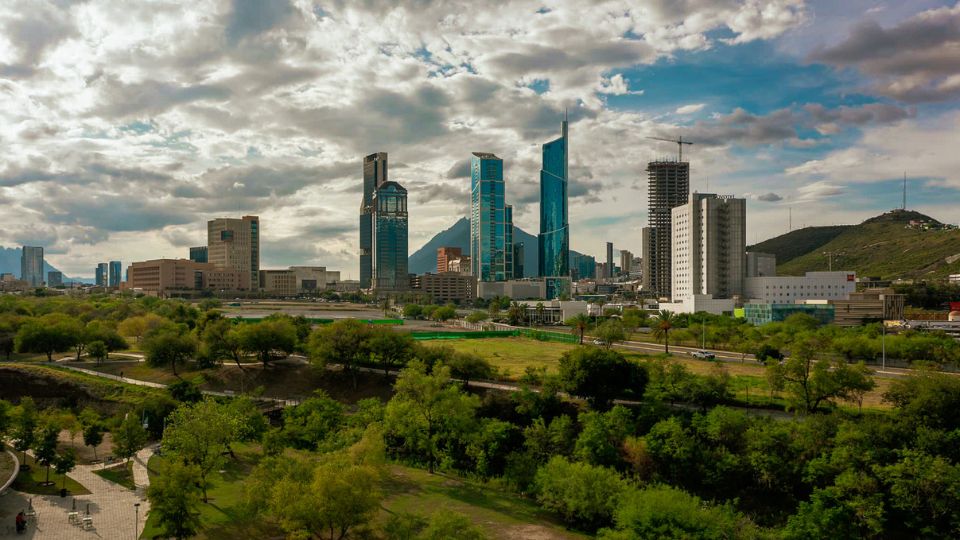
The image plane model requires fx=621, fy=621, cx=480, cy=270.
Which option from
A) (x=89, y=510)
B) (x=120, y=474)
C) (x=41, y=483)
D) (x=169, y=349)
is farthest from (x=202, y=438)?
(x=169, y=349)

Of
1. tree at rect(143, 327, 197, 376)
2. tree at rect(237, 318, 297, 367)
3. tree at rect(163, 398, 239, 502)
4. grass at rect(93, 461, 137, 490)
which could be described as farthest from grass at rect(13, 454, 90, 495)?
tree at rect(237, 318, 297, 367)

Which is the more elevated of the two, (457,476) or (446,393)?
(446,393)

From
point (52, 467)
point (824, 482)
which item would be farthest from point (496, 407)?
point (52, 467)

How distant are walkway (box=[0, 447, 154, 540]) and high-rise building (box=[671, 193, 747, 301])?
5409 inches

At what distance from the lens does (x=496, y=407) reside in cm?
5044

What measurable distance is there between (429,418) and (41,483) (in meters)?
23.3

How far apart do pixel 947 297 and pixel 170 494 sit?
142820 mm

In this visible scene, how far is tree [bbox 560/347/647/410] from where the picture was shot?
48438mm

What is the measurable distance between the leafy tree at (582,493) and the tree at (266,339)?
131 ft

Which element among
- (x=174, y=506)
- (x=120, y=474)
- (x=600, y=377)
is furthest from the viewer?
(x=600, y=377)

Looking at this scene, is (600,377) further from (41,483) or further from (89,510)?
(41,483)

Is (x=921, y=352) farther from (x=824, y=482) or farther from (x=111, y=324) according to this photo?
(x=111, y=324)

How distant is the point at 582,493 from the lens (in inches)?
1321

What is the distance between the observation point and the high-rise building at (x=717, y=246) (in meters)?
151
